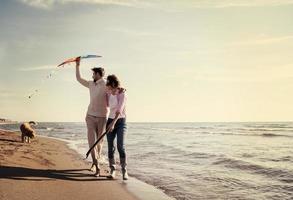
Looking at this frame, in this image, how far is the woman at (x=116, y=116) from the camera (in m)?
7.59

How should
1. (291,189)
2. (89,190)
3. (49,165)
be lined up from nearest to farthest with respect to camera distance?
(89,190) < (291,189) < (49,165)

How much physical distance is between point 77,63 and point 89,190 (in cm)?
314

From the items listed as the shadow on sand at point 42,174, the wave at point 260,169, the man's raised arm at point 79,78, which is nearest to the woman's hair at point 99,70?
the man's raised arm at point 79,78

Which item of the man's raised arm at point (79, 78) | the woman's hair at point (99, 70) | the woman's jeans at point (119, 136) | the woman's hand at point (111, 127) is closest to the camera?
the woman's hand at point (111, 127)

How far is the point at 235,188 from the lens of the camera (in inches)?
312

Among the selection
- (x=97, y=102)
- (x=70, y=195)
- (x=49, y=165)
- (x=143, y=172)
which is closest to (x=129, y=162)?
(x=143, y=172)

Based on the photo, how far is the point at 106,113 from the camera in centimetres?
805

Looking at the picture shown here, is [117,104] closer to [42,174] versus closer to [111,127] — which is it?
[111,127]

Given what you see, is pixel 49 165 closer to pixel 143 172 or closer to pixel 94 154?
pixel 94 154

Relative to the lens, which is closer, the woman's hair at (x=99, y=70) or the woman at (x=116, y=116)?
the woman at (x=116, y=116)

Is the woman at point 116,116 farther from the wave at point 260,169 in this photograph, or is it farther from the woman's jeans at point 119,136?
the wave at point 260,169

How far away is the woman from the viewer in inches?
299

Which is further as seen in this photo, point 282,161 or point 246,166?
point 282,161

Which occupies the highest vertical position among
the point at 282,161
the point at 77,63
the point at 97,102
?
the point at 77,63
